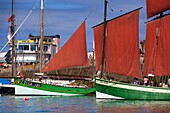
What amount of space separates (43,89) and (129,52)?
14.9 metres

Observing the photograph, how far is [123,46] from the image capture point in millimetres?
59625

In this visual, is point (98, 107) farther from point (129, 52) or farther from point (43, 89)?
point (43, 89)

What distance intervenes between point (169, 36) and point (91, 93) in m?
15.7

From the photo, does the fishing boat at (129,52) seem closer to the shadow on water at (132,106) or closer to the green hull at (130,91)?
the green hull at (130,91)

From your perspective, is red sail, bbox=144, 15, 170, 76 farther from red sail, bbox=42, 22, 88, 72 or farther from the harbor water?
red sail, bbox=42, 22, 88, 72

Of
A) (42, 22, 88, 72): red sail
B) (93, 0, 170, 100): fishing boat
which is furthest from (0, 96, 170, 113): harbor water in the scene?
(42, 22, 88, 72): red sail

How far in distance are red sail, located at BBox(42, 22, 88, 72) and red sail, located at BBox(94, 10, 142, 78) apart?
3044 mm

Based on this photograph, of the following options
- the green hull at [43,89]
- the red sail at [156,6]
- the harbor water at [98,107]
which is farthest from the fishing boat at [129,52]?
the green hull at [43,89]

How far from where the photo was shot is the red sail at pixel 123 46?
59312 millimetres

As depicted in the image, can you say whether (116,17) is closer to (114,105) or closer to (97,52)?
(97,52)

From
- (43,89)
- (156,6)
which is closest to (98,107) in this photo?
(156,6)

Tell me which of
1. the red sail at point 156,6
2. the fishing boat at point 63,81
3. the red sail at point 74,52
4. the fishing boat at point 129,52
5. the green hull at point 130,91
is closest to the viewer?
the green hull at point 130,91

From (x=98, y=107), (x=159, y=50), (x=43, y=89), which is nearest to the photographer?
(x=98, y=107)

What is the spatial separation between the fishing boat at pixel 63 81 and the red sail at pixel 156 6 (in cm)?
818
